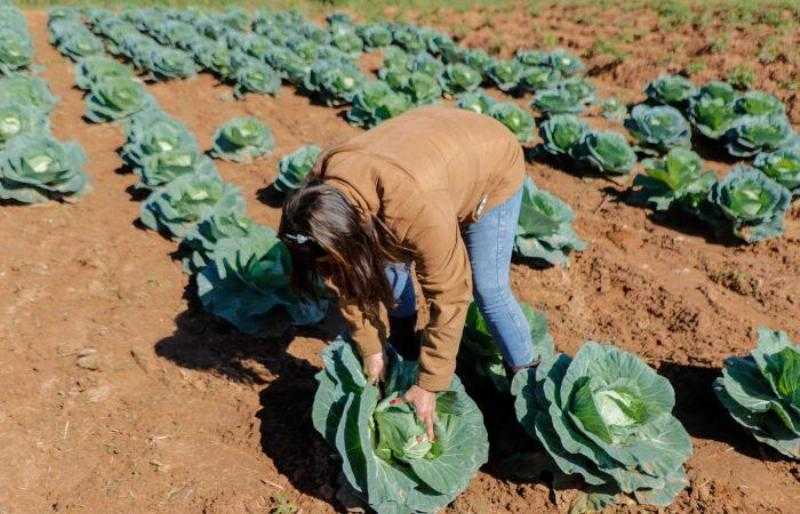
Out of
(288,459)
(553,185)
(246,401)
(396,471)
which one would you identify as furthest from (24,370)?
(553,185)

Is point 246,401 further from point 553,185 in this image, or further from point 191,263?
point 553,185

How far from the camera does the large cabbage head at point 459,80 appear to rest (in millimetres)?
9328

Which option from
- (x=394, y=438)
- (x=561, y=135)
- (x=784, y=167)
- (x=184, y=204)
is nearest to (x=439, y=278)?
(x=394, y=438)

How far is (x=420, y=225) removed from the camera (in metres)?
2.06

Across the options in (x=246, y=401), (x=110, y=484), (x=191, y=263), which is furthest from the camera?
(x=191, y=263)

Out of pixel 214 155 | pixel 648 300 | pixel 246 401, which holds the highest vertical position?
pixel 648 300

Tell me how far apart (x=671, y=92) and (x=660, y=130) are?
2.00m

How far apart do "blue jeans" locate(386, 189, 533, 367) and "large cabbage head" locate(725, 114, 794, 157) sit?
5431 millimetres

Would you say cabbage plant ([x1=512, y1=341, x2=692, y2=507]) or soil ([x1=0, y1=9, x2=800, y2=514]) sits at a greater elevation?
cabbage plant ([x1=512, y1=341, x2=692, y2=507])

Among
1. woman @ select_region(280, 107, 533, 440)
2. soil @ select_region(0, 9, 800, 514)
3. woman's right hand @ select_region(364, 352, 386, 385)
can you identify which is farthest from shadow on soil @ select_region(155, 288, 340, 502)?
woman @ select_region(280, 107, 533, 440)

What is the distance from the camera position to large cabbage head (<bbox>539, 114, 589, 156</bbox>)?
683 centimetres

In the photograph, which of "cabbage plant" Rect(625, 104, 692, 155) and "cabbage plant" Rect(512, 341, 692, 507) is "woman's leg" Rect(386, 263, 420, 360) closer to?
"cabbage plant" Rect(512, 341, 692, 507)

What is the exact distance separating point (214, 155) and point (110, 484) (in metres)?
4.15

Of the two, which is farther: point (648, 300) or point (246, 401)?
point (648, 300)
